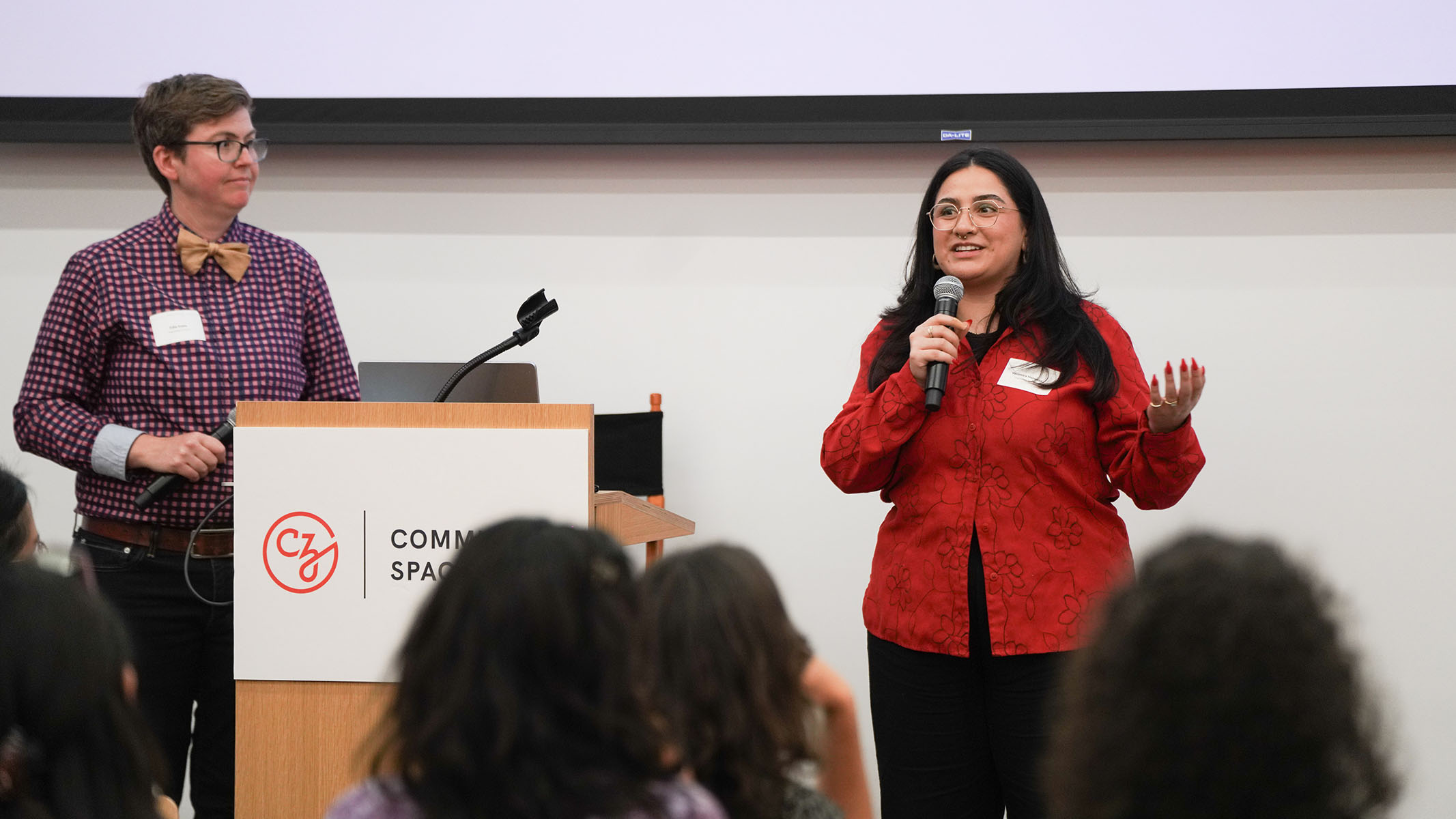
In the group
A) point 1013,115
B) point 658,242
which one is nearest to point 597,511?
point 658,242

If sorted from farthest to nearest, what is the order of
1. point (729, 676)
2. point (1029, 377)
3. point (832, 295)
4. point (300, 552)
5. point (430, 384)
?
1. point (832, 295)
2. point (430, 384)
3. point (1029, 377)
4. point (300, 552)
5. point (729, 676)

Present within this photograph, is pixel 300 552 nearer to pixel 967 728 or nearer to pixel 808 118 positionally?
pixel 967 728

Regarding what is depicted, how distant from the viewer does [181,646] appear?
7.20ft

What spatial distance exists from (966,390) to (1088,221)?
1.44 metres

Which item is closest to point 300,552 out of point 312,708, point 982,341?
point 312,708

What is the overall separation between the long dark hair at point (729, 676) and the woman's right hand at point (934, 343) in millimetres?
710

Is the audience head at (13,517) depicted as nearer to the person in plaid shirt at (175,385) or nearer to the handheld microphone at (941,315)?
the person in plaid shirt at (175,385)

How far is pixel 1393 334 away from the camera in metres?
3.13

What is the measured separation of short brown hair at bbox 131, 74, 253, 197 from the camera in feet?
7.64

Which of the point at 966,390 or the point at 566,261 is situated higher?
the point at 566,261

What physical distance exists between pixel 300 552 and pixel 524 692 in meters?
1.04

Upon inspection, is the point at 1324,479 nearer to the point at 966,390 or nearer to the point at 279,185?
the point at 966,390

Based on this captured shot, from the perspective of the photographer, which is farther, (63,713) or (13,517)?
(13,517)

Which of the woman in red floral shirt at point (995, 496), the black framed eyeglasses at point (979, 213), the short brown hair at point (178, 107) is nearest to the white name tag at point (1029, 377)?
the woman in red floral shirt at point (995, 496)
